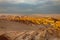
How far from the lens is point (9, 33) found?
3.39 metres

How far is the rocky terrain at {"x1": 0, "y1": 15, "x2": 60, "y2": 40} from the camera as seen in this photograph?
11.0ft

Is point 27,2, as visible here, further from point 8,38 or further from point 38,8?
point 8,38

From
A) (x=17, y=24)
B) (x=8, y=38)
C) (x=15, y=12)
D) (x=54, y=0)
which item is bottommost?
(x=8, y=38)

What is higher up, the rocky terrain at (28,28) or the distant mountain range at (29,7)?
the distant mountain range at (29,7)

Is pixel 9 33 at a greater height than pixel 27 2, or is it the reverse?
pixel 27 2

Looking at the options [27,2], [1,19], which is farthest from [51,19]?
[1,19]

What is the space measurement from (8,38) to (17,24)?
0.34 m

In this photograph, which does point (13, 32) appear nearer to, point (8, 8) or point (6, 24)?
point (6, 24)

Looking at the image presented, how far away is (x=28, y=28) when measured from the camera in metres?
3.39

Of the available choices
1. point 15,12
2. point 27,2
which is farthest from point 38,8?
point 15,12

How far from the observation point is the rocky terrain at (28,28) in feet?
11.0

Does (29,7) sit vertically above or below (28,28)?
above

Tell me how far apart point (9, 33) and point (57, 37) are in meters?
0.99

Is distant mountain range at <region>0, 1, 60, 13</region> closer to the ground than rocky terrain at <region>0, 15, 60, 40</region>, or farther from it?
farther from it
